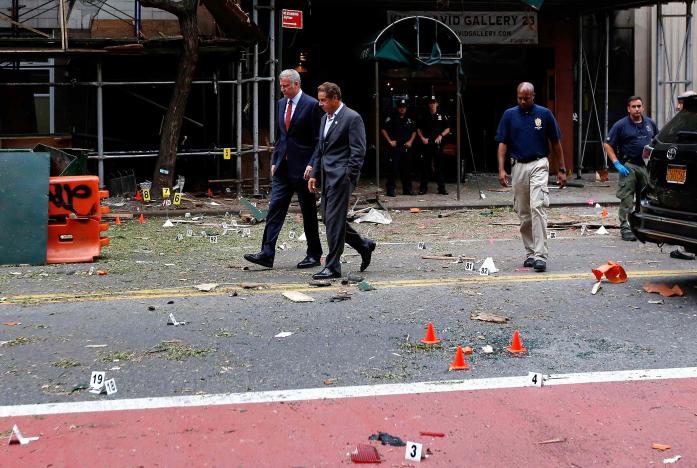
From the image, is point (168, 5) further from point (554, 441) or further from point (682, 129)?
point (554, 441)

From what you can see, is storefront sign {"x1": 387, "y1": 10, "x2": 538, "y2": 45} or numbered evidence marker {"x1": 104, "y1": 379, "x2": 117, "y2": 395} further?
storefront sign {"x1": 387, "y1": 10, "x2": 538, "y2": 45}

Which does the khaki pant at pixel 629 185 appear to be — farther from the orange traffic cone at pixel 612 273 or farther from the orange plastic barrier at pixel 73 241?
the orange plastic barrier at pixel 73 241

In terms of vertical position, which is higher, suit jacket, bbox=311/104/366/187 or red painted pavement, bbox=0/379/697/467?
suit jacket, bbox=311/104/366/187

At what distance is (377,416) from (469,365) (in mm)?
1229

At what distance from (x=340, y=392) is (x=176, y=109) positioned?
12.9m

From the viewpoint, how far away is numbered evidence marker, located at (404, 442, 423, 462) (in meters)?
4.63

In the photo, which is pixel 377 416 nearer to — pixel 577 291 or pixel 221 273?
pixel 577 291

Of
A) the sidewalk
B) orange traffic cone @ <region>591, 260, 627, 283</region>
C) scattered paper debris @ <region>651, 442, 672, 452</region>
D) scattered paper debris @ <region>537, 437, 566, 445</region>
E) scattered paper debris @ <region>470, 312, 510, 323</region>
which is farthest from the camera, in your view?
the sidewalk

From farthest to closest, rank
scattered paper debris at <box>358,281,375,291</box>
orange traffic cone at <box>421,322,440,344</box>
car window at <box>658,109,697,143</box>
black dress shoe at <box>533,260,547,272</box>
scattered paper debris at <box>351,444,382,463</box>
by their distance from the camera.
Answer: black dress shoe at <box>533,260,547,272</box> → scattered paper debris at <box>358,281,375,291</box> → car window at <box>658,109,697,143</box> → orange traffic cone at <box>421,322,440,344</box> → scattered paper debris at <box>351,444,382,463</box>

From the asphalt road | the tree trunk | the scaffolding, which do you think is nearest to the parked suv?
the asphalt road

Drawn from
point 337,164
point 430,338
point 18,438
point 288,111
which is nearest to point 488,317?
point 430,338

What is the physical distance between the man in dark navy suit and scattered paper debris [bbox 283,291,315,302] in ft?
4.87

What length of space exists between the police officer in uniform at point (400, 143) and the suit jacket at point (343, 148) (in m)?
10.4

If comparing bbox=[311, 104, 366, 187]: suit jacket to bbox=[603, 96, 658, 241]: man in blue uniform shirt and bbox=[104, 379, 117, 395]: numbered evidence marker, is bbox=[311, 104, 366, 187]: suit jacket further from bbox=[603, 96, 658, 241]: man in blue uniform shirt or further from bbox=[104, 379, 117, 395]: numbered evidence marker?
bbox=[603, 96, 658, 241]: man in blue uniform shirt
